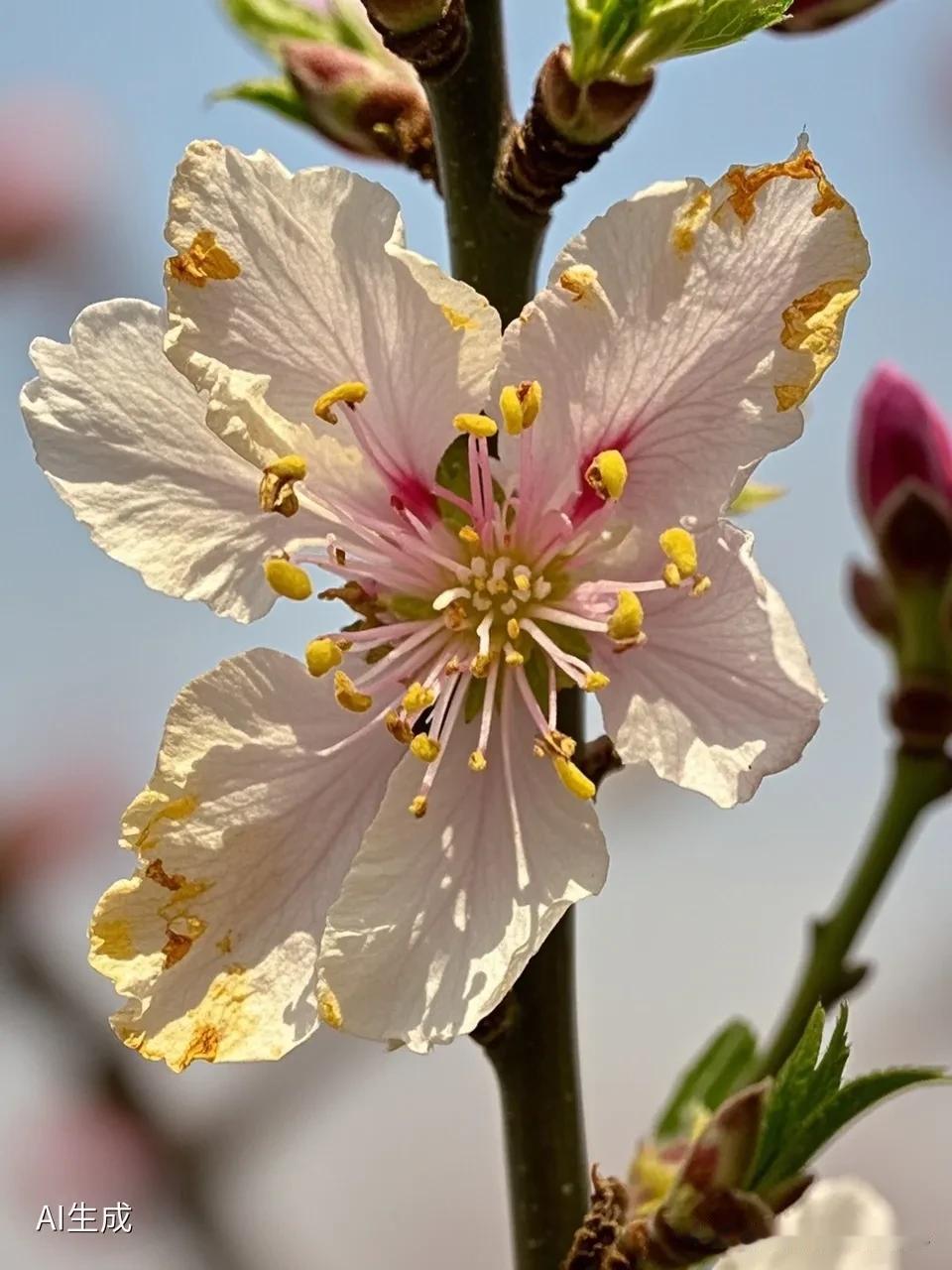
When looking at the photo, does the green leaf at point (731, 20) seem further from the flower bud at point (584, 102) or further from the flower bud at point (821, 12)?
the flower bud at point (821, 12)

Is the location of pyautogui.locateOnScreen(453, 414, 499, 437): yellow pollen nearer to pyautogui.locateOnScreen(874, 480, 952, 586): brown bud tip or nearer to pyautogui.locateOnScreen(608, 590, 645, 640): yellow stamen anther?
pyautogui.locateOnScreen(608, 590, 645, 640): yellow stamen anther

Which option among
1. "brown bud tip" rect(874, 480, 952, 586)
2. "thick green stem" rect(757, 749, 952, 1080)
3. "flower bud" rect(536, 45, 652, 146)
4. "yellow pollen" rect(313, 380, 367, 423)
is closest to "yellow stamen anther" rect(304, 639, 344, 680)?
"yellow pollen" rect(313, 380, 367, 423)

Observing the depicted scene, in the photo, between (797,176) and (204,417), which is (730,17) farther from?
(204,417)

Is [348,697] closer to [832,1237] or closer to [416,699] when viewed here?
[416,699]

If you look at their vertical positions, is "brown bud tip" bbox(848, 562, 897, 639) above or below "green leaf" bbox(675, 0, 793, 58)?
below

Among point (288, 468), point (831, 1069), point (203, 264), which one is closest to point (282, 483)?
point (288, 468)

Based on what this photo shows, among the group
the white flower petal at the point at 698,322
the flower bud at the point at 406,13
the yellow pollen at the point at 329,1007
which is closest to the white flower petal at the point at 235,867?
the yellow pollen at the point at 329,1007

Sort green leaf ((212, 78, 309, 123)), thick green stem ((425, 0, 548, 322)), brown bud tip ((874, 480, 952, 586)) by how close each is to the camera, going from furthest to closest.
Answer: brown bud tip ((874, 480, 952, 586)) < green leaf ((212, 78, 309, 123)) < thick green stem ((425, 0, 548, 322))

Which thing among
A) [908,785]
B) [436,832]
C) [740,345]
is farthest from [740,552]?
[908,785]
